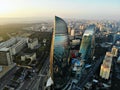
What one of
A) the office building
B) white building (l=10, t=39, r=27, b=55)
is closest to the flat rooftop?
the office building

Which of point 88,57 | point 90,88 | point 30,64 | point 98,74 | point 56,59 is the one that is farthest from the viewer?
point 88,57

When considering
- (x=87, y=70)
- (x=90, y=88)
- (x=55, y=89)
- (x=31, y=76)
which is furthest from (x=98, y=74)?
(x=31, y=76)

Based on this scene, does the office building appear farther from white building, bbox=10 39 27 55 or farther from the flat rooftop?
white building, bbox=10 39 27 55

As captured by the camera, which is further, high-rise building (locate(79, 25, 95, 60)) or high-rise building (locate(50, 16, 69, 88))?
high-rise building (locate(79, 25, 95, 60))

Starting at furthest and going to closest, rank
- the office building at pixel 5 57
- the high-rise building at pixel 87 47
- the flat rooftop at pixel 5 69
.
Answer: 1. the high-rise building at pixel 87 47
2. the office building at pixel 5 57
3. the flat rooftop at pixel 5 69

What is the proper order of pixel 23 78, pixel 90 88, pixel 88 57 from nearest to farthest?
1. pixel 90 88
2. pixel 23 78
3. pixel 88 57

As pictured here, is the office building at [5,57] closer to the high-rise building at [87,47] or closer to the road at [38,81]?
the road at [38,81]

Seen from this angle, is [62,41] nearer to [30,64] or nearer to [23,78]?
[23,78]

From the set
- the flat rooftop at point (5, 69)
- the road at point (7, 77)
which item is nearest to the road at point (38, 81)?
the road at point (7, 77)
